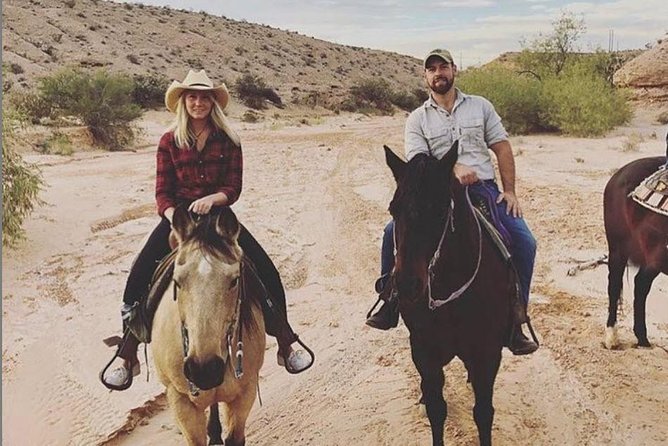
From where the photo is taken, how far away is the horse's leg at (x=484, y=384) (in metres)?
4.36

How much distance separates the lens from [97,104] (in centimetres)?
2345

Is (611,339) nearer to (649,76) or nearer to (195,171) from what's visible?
(195,171)

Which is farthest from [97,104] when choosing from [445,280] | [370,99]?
[370,99]

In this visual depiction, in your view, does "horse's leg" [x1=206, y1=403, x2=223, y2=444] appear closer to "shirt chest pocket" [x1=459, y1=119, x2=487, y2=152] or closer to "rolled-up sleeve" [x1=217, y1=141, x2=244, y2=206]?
"rolled-up sleeve" [x1=217, y1=141, x2=244, y2=206]

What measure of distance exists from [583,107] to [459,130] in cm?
2151

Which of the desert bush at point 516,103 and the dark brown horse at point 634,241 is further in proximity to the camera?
the desert bush at point 516,103

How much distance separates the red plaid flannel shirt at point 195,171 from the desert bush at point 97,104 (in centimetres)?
1954

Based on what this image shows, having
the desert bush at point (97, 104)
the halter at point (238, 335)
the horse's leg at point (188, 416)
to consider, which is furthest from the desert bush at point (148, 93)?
the halter at point (238, 335)

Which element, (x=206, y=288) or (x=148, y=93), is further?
(x=148, y=93)

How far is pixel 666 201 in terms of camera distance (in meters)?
6.04

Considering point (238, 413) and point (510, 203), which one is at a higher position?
point (510, 203)

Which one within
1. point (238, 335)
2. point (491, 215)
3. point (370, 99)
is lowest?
point (370, 99)

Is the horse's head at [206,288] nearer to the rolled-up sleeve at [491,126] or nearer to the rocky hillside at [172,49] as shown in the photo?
the rolled-up sleeve at [491,126]

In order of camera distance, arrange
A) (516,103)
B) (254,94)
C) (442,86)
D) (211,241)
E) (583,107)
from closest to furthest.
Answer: (211,241)
(442,86)
(583,107)
(516,103)
(254,94)
